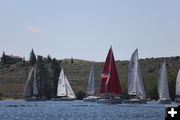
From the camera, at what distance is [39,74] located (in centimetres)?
17912

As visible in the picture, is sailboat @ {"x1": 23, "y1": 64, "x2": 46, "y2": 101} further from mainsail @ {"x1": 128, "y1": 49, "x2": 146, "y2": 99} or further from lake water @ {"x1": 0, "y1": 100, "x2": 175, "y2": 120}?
lake water @ {"x1": 0, "y1": 100, "x2": 175, "y2": 120}

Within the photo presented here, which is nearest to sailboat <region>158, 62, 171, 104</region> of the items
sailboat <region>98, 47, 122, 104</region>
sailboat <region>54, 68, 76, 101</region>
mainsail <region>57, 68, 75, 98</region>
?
sailboat <region>98, 47, 122, 104</region>

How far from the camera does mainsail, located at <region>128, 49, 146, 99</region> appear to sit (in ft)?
348

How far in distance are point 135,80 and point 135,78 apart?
0.60 m

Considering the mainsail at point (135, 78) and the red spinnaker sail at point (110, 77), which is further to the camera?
the red spinnaker sail at point (110, 77)

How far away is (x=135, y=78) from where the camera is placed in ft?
352

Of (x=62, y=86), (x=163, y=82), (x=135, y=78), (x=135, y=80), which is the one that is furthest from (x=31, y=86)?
(x=135, y=78)

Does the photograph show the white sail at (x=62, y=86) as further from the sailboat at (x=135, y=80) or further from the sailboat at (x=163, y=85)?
the sailboat at (x=163, y=85)

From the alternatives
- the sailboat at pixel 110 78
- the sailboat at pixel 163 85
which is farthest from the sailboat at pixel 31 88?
the sailboat at pixel 163 85

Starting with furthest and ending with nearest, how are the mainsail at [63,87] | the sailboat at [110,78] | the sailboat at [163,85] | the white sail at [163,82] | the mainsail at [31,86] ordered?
the mainsail at [63,87] → the mainsail at [31,86] → the sailboat at [163,85] → the white sail at [163,82] → the sailboat at [110,78]

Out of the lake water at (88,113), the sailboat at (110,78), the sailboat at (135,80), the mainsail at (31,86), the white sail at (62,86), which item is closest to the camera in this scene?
the lake water at (88,113)

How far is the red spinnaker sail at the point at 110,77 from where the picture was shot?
107562 millimetres

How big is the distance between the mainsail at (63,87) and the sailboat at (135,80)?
4008cm

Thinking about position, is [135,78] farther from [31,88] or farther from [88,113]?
[31,88]
